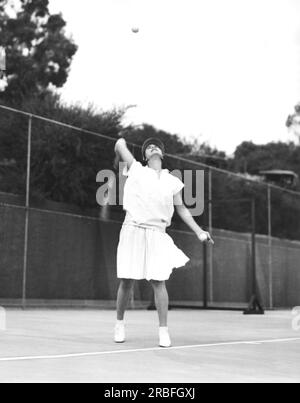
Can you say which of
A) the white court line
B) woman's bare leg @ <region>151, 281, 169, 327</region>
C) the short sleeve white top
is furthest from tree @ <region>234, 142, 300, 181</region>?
woman's bare leg @ <region>151, 281, 169, 327</region>

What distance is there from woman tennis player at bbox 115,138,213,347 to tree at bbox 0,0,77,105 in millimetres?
25661

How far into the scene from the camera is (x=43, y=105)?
19203mm

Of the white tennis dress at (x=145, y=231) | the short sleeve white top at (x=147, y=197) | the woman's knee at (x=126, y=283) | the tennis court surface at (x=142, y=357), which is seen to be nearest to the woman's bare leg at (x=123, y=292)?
the woman's knee at (x=126, y=283)

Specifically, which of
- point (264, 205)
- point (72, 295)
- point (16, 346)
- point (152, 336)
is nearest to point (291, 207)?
point (264, 205)

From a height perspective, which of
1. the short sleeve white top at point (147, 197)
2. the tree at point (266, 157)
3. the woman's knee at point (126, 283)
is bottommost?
the woman's knee at point (126, 283)

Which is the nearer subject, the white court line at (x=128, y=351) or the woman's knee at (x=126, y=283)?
the white court line at (x=128, y=351)

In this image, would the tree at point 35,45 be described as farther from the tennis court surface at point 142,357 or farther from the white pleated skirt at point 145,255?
the white pleated skirt at point 145,255

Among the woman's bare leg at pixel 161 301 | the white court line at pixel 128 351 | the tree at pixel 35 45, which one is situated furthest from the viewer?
the tree at pixel 35 45

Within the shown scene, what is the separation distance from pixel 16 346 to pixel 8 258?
22.4ft

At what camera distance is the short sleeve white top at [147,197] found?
5.72 metres

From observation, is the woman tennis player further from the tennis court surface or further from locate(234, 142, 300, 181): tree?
locate(234, 142, 300, 181): tree

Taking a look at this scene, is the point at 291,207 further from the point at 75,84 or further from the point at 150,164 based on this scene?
the point at 150,164

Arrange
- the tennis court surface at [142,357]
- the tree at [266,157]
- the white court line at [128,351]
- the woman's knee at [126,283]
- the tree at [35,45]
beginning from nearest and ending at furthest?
the tennis court surface at [142,357] < the white court line at [128,351] < the woman's knee at [126,283] < the tree at [35,45] < the tree at [266,157]

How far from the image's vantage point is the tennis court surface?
3904mm
